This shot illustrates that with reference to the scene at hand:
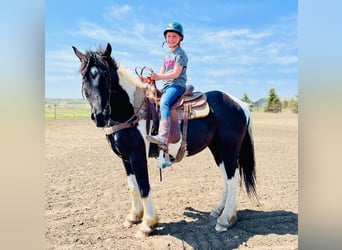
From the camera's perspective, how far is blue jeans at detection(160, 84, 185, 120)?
6.07 ft

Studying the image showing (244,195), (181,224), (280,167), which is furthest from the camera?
(280,167)

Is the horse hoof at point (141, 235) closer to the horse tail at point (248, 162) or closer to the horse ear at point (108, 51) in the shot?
the horse tail at point (248, 162)

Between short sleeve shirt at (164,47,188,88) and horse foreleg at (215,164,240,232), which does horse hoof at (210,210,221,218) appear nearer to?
horse foreleg at (215,164,240,232)

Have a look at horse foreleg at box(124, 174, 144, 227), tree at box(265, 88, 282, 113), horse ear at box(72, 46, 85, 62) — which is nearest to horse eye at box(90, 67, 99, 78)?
horse ear at box(72, 46, 85, 62)

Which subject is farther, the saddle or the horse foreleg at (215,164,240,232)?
the horse foreleg at (215,164,240,232)

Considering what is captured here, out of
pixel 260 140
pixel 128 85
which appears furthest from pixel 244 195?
pixel 260 140

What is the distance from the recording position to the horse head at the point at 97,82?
5.25 feet

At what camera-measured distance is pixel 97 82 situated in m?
1.61

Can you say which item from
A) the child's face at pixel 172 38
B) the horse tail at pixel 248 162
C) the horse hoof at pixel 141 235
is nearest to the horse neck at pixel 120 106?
the child's face at pixel 172 38

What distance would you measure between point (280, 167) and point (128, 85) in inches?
106

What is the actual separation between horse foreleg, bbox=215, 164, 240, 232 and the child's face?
113 centimetres
